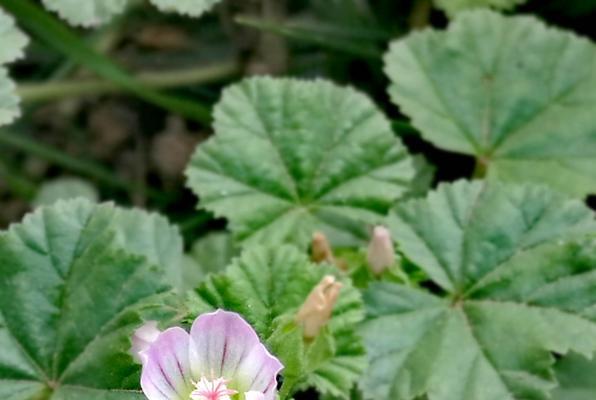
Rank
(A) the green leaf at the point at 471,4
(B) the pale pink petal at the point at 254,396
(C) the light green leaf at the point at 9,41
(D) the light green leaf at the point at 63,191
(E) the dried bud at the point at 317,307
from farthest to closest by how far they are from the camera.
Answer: (D) the light green leaf at the point at 63,191 → (A) the green leaf at the point at 471,4 → (C) the light green leaf at the point at 9,41 → (E) the dried bud at the point at 317,307 → (B) the pale pink petal at the point at 254,396

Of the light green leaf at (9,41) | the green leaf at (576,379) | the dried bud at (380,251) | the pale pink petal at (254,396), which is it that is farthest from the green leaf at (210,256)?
the pale pink petal at (254,396)

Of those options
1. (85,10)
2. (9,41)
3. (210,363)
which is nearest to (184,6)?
(85,10)

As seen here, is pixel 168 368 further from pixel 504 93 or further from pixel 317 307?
pixel 504 93

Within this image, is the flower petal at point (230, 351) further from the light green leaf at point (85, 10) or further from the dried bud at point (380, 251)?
the light green leaf at point (85, 10)

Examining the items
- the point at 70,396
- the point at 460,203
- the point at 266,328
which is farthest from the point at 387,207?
the point at 70,396

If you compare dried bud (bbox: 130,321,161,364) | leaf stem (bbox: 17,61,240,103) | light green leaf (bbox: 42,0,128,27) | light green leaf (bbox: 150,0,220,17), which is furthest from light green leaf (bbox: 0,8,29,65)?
leaf stem (bbox: 17,61,240,103)

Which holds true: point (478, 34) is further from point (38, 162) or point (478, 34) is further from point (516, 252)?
point (38, 162)
